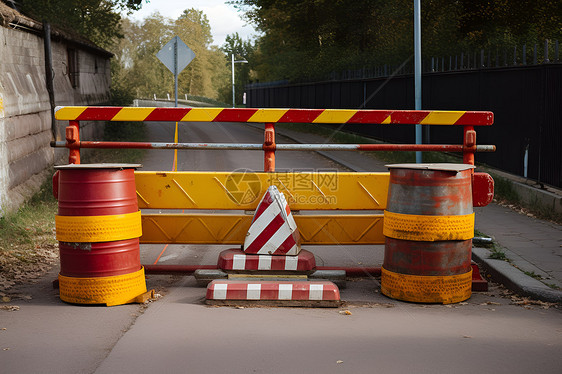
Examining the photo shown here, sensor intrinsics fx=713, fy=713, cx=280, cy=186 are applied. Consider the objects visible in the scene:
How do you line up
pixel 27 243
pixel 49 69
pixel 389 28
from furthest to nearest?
pixel 389 28 < pixel 49 69 < pixel 27 243

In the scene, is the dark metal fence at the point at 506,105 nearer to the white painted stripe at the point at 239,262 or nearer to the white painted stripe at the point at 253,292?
the white painted stripe at the point at 239,262

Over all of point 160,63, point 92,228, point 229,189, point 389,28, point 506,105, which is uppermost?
point 160,63

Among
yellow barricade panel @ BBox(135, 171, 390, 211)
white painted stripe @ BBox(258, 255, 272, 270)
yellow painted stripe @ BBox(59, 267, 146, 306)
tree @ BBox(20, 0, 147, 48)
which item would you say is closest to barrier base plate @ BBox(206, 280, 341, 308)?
white painted stripe @ BBox(258, 255, 272, 270)

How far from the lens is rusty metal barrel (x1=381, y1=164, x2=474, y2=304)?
614 cm

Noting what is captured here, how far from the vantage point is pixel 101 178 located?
6.08 meters

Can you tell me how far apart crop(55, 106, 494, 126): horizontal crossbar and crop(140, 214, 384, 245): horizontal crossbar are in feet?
3.11

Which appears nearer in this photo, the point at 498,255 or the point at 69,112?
the point at 69,112

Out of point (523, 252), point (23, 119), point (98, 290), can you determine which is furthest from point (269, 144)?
point (23, 119)

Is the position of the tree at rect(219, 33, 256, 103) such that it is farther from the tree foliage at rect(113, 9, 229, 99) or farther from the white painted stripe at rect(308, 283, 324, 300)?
the white painted stripe at rect(308, 283, 324, 300)

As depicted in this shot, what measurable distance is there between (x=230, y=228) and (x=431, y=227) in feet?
6.49

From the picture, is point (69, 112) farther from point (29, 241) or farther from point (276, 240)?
point (29, 241)

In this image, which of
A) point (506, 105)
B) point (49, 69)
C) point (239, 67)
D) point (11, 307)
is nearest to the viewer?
point (11, 307)

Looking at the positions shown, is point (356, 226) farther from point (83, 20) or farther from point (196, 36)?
point (196, 36)

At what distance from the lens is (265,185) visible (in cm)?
690
